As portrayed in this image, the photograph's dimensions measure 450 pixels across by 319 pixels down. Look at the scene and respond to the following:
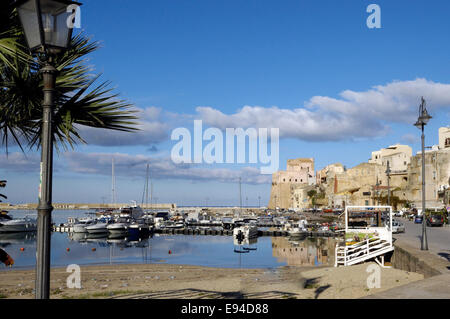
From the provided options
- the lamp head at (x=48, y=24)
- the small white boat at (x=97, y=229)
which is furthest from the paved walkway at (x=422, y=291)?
the small white boat at (x=97, y=229)

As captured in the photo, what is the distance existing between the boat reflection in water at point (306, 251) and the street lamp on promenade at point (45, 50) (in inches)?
1260

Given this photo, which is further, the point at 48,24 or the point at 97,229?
the point at 97,229

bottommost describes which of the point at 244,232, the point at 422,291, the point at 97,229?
the point at 97,229

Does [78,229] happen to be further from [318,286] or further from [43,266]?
[43,266]

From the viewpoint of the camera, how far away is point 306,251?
46438 millimetres

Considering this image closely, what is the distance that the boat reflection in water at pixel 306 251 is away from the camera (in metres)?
37.8

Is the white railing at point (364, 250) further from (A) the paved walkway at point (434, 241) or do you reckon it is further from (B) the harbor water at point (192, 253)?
(B) the harbor water at point (192, 253)

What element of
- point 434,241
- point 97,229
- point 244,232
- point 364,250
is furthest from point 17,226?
point 434,241

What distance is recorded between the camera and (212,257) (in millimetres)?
42938

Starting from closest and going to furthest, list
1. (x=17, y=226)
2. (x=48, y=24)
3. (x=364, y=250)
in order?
(x=48, y=24), (x=364, y=250), (x=17, y=226)

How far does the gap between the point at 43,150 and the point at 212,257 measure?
3916 cm

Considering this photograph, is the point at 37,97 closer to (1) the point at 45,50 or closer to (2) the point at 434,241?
(1) the point at 45,50

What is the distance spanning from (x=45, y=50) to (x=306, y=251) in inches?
1740
